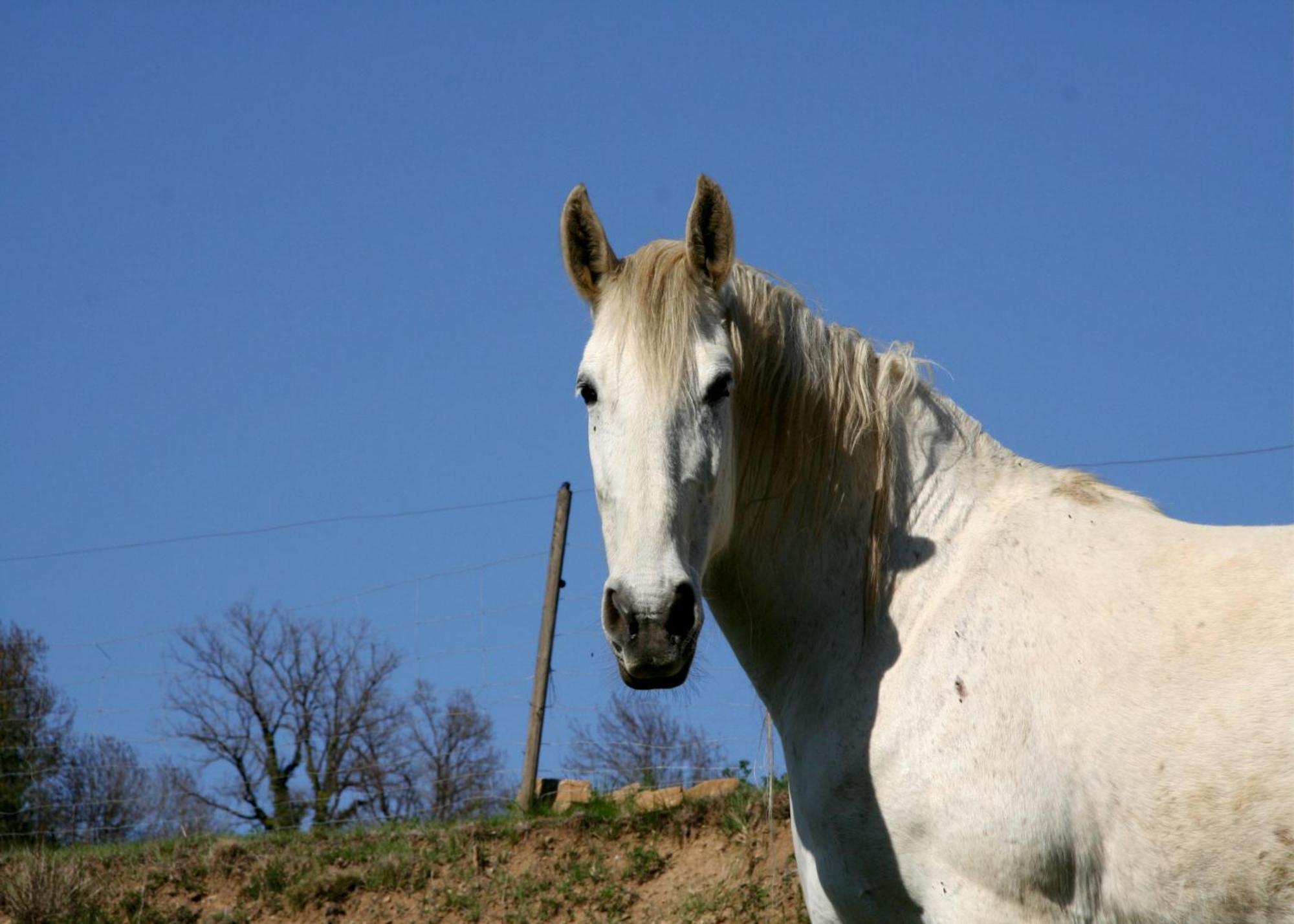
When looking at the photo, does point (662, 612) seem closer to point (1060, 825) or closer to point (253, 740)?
point (1060, 825)

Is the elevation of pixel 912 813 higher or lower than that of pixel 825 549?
lower

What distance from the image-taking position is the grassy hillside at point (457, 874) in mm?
6969

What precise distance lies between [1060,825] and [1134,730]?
10.4 inches

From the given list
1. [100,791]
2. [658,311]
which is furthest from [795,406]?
[100,791]

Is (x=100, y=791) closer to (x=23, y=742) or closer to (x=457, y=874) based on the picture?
(x=23, y=742)

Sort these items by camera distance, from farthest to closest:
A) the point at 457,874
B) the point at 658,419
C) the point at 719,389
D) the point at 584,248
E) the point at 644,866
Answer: the point at 457,874 < the point at 644,866 < the point at 584,248 < the point at 719,389 < the point at 658,419

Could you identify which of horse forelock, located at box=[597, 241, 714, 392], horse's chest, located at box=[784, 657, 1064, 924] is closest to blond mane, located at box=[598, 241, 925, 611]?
horse forelock, located at box=[597, 241, 714, 392]

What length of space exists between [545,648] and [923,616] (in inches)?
238

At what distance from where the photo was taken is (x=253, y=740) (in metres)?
15.2

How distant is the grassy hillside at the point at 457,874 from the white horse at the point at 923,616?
346 centimetres

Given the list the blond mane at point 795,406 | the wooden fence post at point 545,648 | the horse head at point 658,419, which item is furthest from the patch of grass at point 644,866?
the horse head at point 658,419

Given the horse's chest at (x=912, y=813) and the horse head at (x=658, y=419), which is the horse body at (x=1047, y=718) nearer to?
the horse's chest at (x=912, y=813)

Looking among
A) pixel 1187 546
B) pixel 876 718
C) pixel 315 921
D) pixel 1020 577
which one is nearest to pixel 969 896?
pixel 876 718

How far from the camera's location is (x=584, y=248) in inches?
145
